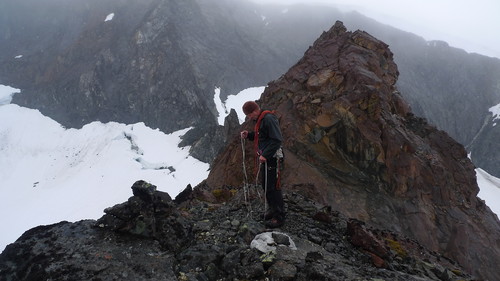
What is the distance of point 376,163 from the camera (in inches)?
624

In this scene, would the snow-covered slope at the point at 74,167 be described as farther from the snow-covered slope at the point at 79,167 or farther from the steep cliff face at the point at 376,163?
the steep cliff face at the point at 376,163

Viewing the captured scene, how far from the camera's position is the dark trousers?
7105 millimetres

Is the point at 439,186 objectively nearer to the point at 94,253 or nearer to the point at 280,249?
the point at 280,249

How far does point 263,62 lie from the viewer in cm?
6538

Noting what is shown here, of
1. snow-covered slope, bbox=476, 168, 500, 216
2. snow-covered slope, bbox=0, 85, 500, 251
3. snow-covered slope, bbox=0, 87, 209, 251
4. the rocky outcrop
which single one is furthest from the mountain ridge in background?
the rocky outcrop

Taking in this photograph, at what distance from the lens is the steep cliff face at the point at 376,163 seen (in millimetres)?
14211

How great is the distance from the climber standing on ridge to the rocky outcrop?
403mm

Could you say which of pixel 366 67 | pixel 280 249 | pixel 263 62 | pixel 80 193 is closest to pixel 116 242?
pixel 280 249

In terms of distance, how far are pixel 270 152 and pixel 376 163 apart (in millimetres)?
10436

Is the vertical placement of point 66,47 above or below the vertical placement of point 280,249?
above

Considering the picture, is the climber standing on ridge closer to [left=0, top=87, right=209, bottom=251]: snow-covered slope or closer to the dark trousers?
the dark trousers

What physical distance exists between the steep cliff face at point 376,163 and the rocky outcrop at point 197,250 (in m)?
6.81

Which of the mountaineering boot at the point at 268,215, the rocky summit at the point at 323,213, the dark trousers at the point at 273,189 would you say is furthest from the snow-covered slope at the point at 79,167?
the dark trousers at the point at 273,189

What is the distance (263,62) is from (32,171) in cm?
4176
